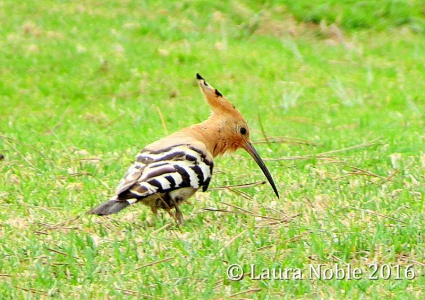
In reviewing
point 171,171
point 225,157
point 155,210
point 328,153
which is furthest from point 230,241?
point 328,153

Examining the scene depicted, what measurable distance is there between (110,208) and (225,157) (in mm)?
2191

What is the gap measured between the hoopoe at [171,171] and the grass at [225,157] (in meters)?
0.18

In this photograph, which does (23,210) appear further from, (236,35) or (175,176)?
(236,35)

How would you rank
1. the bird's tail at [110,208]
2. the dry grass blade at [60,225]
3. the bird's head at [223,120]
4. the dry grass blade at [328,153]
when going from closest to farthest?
the bird's tail at [110,208] < the dry grass blade at [60,225] < the bird's head at [223,120] < the dry grass blade at [328,153]

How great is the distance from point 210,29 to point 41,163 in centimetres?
560

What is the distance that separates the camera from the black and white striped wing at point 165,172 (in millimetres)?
4734

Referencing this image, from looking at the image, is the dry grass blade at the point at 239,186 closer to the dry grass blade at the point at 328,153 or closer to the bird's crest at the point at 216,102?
the bird's crest at the point at 216,102

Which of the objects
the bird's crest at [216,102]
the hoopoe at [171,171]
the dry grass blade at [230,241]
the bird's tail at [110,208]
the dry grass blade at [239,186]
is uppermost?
the bird's crest at [216,102]

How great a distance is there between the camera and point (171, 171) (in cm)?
484

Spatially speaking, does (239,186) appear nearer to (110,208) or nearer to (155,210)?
(155,210)

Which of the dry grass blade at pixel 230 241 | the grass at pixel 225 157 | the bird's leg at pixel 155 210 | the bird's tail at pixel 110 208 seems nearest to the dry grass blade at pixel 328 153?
the grass at pixel 225 157

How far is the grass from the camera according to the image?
14.0ft

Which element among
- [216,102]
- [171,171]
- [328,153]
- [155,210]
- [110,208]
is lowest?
[328,153]

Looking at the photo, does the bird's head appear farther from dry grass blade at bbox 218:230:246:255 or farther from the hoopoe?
dry grass blade at bbox 218:230:246:255
